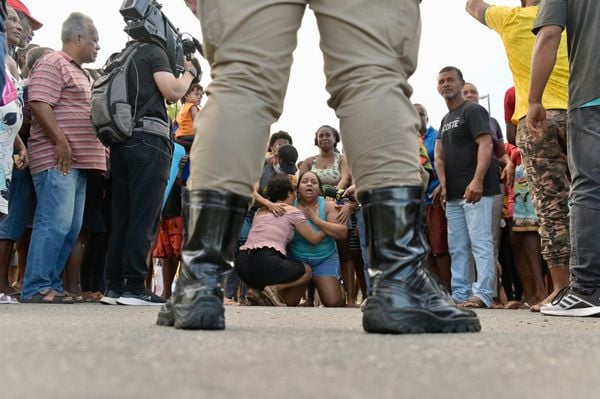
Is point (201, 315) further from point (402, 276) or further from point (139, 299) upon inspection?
point (139, 299)

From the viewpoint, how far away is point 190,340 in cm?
126

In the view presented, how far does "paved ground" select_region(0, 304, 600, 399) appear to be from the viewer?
2.52ft

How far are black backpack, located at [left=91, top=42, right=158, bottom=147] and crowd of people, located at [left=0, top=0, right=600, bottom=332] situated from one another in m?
0.06

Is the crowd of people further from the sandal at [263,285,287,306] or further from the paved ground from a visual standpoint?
the paved ground

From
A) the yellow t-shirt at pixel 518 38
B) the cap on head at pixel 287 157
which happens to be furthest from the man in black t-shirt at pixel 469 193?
the cap on head at pixel 287 157

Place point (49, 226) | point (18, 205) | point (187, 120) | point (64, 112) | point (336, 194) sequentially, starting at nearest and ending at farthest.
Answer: point (49, 226), point (64, 112), point (18, 205), point (336, 194), point (187, 120)

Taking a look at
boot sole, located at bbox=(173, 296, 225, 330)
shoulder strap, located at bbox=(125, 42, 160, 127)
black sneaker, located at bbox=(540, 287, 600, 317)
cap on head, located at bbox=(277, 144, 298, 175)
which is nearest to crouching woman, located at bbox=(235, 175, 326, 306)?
cap on head, located at bbox=(277, 144, 298, 175)

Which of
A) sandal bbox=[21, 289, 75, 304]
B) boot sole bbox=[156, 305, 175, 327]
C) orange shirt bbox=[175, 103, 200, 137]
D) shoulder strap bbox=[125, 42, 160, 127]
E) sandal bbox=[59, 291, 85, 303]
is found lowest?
sandal bbox=[59, 291, 85, 303]

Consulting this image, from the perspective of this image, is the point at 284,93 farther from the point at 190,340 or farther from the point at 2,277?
the point at 2,277

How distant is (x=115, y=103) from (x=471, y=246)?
8.38ft

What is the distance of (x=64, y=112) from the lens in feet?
14.3

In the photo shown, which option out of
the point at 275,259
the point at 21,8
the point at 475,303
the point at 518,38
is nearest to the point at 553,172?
the point at 518,38

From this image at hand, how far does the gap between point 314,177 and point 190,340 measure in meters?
4.45

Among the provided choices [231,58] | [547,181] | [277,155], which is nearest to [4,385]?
[231,58]
